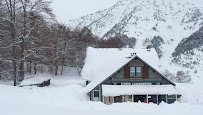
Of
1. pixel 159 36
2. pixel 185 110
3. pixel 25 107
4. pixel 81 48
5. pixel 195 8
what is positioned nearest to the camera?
pixel 25 107

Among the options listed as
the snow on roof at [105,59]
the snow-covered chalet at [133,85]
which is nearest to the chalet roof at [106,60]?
the snow on roof at [105,59]

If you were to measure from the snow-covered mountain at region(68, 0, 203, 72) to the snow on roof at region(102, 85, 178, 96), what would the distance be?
4255 centimetres

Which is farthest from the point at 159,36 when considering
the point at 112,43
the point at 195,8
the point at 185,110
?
the point at 185,110

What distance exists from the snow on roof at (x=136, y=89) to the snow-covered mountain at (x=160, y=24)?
42.6 meters

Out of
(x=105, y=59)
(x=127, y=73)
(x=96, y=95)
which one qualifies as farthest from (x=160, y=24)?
(x=96, y=95)

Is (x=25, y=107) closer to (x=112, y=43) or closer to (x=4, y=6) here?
(x=4, y=6)

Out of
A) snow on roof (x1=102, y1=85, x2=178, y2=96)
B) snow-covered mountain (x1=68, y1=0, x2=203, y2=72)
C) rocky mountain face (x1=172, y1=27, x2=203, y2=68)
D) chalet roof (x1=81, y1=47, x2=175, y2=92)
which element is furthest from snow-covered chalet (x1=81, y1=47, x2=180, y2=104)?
snow-covered mountain (x1=68, y1=0, x2=203, y2=72)

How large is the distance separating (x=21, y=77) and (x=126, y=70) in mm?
13761

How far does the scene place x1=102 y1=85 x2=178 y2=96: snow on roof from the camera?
18.4m

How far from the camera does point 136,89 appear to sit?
63.1ft

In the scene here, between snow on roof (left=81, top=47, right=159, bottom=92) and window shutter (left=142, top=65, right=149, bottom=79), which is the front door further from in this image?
window shutter (left=142, top=65, right=149, bottom=79)

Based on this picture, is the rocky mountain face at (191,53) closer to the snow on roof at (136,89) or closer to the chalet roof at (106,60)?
the chalet roof at (106,60)

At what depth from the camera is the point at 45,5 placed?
20250 mm

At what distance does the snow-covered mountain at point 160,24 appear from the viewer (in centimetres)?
7281
